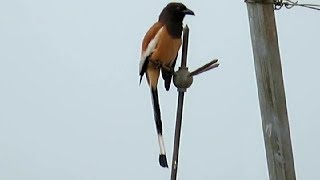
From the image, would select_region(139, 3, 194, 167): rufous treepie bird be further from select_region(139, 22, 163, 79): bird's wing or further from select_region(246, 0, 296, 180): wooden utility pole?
select_region(246, 0, 296, 180): wooden utility pole

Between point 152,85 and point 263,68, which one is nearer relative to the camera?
point 263,68

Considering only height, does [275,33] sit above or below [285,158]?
above

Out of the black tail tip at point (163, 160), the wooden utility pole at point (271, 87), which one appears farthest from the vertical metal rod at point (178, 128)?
the wooden utility pole at point (271, 87)

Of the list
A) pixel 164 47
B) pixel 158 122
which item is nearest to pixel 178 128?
pixel 158 122

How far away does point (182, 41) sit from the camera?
129 centimetres

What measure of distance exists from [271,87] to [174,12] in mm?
306

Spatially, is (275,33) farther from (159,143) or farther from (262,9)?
(159,143)

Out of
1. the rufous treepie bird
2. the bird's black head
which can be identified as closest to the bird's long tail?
the rufous treepie bird

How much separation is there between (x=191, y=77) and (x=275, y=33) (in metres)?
0.21

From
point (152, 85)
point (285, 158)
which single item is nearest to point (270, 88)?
point (285, 158)

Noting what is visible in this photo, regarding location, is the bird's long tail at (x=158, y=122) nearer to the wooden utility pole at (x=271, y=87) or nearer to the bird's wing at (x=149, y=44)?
the bird's wing at (x=149, y=44)

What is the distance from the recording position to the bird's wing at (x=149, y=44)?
1.30 meters

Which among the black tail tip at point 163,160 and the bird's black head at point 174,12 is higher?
the bird's black head at point 174,12

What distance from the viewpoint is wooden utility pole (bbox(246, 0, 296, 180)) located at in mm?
1183
